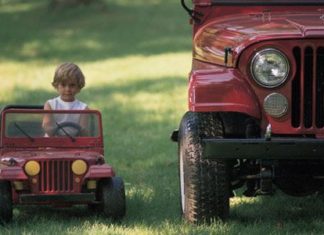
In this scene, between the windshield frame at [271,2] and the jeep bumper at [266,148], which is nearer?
the jeep bumper at [266,148]

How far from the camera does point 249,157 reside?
5.00 m

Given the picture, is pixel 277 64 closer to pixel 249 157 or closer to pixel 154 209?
pixel 249 157

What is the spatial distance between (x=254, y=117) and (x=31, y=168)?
4.85 feet

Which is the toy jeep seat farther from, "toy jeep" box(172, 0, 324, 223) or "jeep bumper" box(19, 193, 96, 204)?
"toy jeep" box(172, 0, 324, 223)

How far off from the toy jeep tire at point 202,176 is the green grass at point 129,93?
0.10 meters

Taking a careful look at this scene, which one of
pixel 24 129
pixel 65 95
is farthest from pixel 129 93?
pixel 24 129

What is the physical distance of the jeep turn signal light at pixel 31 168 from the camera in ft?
18.7

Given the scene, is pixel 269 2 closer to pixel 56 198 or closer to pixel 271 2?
pixel 271 2

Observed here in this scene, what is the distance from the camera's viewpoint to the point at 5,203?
18.3 feet

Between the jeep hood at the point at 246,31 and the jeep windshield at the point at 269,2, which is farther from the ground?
the jeep windshield at the point at 269,2

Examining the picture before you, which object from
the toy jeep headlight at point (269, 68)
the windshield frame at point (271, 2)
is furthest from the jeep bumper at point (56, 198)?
the windshield frame at point (271, 2)

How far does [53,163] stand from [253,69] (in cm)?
145

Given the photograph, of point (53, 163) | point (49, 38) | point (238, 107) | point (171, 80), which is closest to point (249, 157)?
point (238, 107)

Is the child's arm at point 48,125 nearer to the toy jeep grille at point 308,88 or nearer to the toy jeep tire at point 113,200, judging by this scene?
the toy jeep tire at point 113,200
